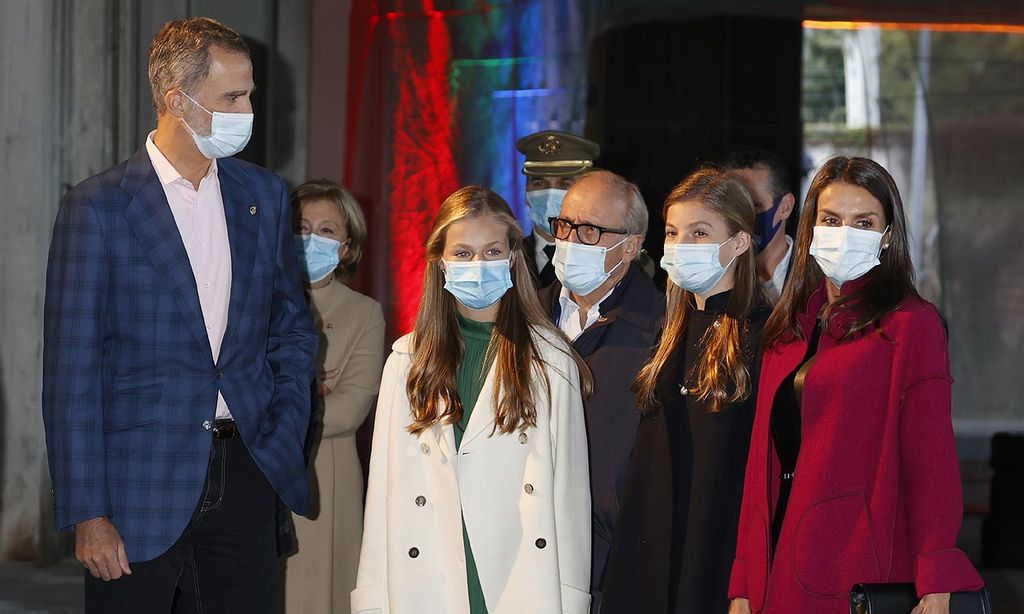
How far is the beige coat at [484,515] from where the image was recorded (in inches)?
119

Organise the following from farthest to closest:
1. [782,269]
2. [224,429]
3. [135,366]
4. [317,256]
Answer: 1. [782,269]
2. [317,256]
3. [224,429]
4. [135,366]

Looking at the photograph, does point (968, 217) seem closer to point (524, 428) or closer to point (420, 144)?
point (420, 144)

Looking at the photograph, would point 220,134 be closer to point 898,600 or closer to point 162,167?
point 162,167

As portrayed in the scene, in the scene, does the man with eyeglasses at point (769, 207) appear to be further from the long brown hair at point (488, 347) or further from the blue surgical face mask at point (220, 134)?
the blue surgical face mask at point (220, 134)

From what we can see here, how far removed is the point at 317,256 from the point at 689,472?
6.12 ft

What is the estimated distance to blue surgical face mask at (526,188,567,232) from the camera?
4.98 meters

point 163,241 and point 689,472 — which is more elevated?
point 163,241

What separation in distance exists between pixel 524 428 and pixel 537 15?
452 centimetres

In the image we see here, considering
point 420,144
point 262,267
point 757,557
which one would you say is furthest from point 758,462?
point 420,144

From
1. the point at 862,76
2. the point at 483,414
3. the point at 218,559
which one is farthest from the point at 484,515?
the point at 862,76

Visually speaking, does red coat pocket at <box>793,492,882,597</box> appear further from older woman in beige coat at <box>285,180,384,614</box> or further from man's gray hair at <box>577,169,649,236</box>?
older woman in beige coat at <box>285,180,384,614</box>

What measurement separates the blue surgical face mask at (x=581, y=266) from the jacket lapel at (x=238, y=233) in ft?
3.66

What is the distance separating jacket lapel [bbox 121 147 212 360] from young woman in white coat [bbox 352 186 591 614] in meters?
0.58

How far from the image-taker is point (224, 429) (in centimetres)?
284
